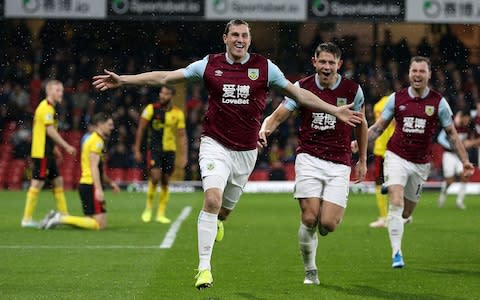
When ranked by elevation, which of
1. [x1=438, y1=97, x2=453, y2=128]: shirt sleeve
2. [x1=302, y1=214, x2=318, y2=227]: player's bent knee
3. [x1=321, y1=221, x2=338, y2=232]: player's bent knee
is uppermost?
[x1=438, y1=97, x2=453, y2=128]: shirt sleeve

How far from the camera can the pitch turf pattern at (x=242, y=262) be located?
8859mm

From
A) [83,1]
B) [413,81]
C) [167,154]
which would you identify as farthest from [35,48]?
[413,81]

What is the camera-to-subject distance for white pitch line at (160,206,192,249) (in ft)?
43.4

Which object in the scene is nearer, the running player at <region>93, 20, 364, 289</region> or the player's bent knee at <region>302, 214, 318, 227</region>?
the running player at <region>93, 20, 364, 289</region>

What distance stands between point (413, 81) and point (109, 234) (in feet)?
17.9

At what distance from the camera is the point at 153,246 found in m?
12.9

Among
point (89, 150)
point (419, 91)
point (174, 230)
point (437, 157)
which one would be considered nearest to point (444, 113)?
point (419, 91)

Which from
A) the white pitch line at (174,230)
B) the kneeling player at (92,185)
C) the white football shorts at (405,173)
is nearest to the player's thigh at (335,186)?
the white football shorts at (405,173)

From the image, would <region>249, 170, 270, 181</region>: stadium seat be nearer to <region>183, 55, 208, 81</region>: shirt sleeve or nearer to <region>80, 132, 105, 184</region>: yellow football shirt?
<region>80, 132, 105, 184</region>: yellow football shirt

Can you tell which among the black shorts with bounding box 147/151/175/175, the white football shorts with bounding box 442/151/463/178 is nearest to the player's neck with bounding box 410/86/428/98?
the black shorts with bounding box 147/151/175/175

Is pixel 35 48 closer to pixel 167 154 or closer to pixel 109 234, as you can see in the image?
pixel 167 154

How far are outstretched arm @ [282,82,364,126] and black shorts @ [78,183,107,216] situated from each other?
7.10 m

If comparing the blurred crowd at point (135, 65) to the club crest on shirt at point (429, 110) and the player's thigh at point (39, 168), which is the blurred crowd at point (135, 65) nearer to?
the player's thigh at point (39, 168)

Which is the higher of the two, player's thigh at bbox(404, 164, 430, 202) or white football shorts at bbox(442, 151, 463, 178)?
player's thigh at bbox(404, 164, 430, 202)
